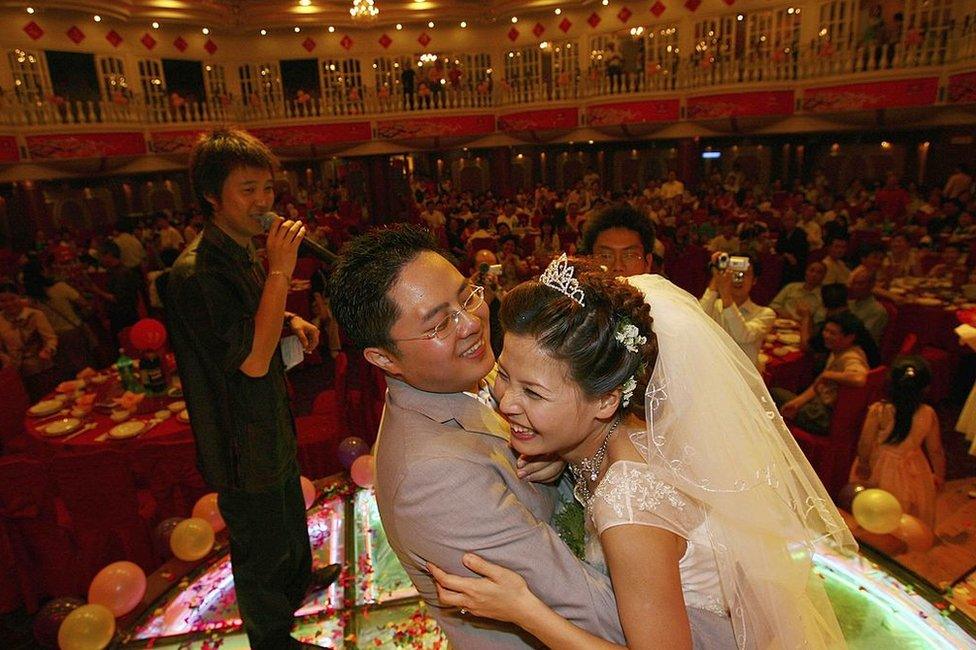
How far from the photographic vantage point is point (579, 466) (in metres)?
1.56

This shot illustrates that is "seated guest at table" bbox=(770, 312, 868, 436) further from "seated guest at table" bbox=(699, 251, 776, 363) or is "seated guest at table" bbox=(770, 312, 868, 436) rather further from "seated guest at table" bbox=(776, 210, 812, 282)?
"seated guest at table" bbox=(776, 210, 812, 282)

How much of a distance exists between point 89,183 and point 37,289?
496 inches

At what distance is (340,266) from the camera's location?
1.44m

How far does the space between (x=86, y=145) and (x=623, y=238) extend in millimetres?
13905

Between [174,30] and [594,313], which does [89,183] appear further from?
[594,313]

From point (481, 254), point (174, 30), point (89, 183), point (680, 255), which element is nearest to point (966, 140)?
point (680, 255)

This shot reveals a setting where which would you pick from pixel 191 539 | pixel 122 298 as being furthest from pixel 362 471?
pixel 122 298

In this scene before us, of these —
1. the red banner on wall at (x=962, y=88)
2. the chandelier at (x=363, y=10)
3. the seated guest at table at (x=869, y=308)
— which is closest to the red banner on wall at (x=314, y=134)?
the chandelier at (x=363, y=10)

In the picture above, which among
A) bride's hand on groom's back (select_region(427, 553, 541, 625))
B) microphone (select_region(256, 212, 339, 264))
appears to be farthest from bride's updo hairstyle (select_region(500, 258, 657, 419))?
microphone (select_region(256, 212, 339, 264))

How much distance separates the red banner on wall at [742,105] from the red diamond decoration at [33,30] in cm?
1409

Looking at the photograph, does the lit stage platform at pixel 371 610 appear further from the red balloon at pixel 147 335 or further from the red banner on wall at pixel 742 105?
the red banner on wall at pixel 742 105

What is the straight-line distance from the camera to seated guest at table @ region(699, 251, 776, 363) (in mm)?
3496

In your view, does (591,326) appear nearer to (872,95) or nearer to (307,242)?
(307,242)

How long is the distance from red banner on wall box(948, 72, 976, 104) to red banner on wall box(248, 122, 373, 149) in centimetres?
1222
